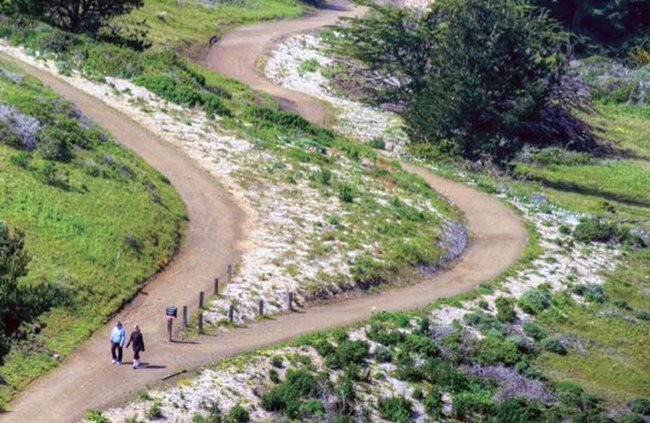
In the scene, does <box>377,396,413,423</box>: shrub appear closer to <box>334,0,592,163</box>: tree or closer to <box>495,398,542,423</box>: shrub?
<box>495,398,542,423</box>: shrub

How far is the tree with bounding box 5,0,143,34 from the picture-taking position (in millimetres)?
65938

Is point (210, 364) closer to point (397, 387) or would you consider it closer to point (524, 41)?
point (397, 387)

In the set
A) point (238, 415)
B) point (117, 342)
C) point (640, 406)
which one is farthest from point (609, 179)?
point (117, 342)

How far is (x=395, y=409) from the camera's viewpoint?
32969mm

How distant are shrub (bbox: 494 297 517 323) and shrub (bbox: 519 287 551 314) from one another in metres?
0.71

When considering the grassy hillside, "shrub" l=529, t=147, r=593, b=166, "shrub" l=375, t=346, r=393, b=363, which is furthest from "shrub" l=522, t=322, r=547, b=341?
"shrub" l=529, t=147, r=593, b=166

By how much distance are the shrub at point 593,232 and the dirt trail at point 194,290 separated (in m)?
2.94

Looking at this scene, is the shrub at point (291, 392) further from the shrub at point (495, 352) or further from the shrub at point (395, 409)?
the shrub at point (495, 352)

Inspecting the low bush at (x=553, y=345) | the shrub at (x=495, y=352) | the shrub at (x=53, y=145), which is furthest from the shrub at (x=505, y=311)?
the shrub at (x=53, y=145)

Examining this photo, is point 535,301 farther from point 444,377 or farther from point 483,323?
point 444,377

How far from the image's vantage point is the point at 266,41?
292 feet

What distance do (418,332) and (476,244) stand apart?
13187 millimetres

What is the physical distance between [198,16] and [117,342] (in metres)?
63.3

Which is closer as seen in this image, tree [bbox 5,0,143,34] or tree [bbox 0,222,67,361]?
tree [bbox 0,222,67,361]
